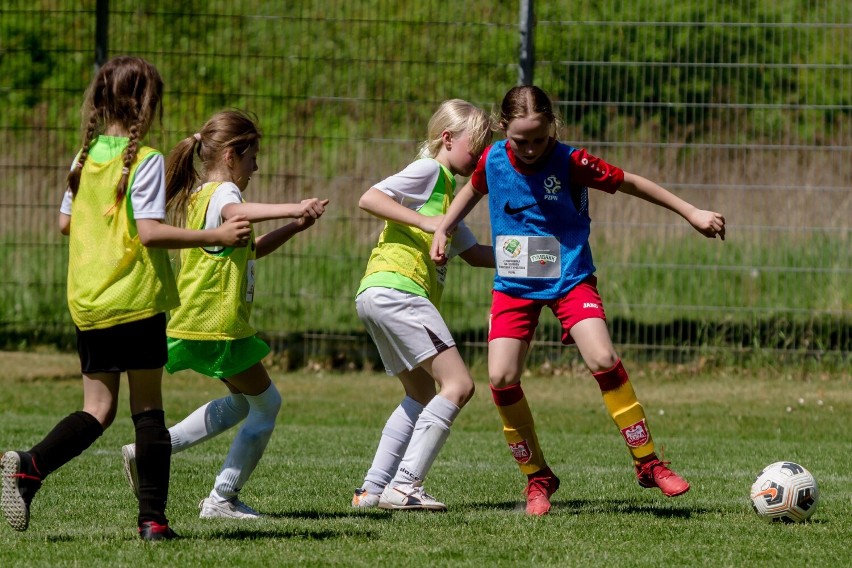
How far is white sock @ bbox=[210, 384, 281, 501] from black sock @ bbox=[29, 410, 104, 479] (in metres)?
0.91

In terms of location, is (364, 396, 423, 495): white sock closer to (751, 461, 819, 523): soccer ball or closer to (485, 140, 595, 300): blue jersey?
(485, 140, 595, 300): blue jersey

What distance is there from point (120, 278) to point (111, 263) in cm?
6

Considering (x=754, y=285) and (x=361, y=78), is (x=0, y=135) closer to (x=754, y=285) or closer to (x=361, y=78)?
(x=361, y=78)

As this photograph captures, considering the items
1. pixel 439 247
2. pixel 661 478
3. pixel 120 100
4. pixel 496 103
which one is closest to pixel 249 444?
pixel 439 247

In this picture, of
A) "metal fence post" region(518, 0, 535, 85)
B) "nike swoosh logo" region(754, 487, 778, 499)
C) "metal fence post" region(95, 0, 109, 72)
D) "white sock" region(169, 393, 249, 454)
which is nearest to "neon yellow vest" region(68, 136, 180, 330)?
"white sock" region(169, 393, 249, 454)

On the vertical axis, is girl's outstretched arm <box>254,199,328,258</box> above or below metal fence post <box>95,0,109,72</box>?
below

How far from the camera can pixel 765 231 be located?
36.8ft

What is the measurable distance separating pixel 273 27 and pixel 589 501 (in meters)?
6.65

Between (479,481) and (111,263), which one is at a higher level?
(111,263)

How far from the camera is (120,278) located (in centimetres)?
480

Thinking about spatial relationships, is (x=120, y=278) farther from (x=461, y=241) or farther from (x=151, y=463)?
(x=461, y=241)

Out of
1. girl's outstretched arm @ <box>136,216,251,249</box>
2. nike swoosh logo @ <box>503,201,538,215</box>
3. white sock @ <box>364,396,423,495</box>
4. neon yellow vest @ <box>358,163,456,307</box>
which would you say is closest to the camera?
girl's outstretched arm @ <box>136,216,251,249</box>

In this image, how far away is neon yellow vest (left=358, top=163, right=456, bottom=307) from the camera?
5.99 m

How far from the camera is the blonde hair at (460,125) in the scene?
6.19 meters
